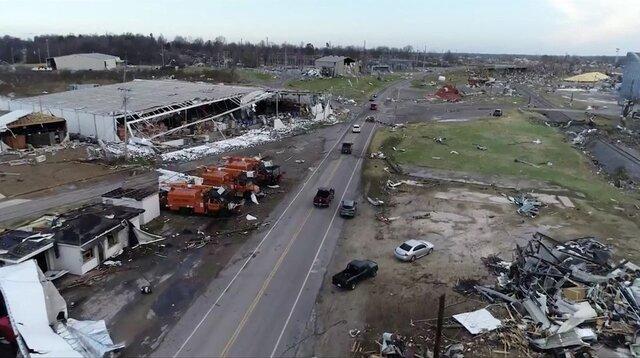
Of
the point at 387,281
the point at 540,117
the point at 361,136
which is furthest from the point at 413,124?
the point at 387,281

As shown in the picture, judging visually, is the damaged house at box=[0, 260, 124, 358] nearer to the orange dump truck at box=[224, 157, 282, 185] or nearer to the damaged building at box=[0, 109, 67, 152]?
the orange dump truck at box=[224, 157, 282, 185]

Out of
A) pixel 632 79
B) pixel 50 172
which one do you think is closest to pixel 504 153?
pixel 50 172

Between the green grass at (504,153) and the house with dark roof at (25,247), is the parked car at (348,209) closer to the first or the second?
the green grass at (504,153)

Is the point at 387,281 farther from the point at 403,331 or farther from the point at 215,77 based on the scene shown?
the point at 215,77

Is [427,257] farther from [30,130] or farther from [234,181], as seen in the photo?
[30,130]

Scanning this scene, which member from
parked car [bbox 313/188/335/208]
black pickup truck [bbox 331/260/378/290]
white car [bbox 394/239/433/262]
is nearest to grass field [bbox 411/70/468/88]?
parked car [bbox 313/188/335/208]

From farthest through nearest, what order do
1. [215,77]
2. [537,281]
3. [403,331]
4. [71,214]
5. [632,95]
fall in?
[215,77], [632,95], [71,214], [537,281], [403,331]
